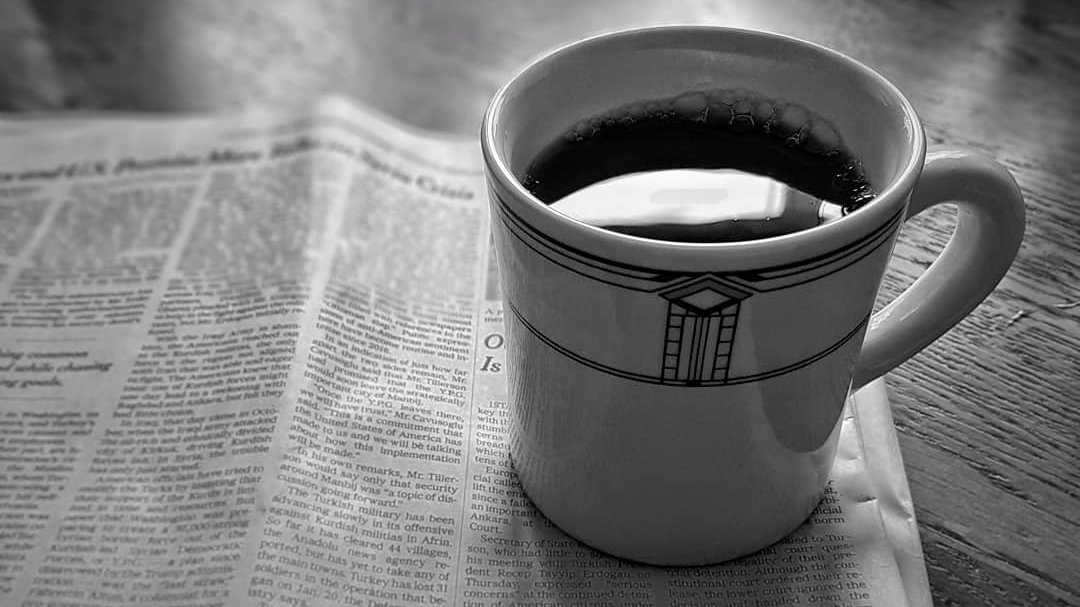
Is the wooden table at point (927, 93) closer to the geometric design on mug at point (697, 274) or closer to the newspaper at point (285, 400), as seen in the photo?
the newspaper at point (285, 400)

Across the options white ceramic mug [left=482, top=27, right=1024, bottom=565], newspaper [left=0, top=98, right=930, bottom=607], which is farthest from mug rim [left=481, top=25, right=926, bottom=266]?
newspaper [left=0, top=98, right=930, bottom=607]

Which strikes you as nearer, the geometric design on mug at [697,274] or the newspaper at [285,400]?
the geometric design on mug at [697,274]

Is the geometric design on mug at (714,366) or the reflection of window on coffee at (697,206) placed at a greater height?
the reflection of window on coffee at (697,206)

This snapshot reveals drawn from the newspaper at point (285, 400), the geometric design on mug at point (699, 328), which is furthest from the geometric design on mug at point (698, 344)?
the newspaper at point (285, 400)

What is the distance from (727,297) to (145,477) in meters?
0.29

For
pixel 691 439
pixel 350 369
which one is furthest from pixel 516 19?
pixel 691 439

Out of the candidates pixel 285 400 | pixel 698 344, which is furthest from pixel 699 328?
pixel 285 400

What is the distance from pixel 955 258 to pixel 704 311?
15 cm

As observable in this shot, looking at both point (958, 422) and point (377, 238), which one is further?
point (377, 238)

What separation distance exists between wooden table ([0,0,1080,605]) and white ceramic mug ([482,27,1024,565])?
7cm

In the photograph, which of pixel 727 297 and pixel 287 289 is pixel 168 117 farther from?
pixel 727 297

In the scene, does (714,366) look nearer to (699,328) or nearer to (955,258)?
(699,328)

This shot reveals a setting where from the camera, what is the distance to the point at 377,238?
1.94 ft

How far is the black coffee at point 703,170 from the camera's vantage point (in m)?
0.38
